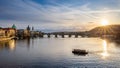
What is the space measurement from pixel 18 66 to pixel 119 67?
1375 inches

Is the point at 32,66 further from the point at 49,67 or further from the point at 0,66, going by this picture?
the point at 0,66

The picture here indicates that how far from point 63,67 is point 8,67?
18.6m

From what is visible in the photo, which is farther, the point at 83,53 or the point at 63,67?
the point at 83,53

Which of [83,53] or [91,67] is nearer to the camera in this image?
[91,67]

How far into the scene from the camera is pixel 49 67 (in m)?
76.3

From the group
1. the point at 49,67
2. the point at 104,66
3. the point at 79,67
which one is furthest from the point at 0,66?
the point at 104,66

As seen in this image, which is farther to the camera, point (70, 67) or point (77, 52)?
point (77, 52)

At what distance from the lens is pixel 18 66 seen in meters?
76.5

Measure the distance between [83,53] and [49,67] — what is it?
140 ft

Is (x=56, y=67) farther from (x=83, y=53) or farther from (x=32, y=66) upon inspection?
(x=83, y=53)

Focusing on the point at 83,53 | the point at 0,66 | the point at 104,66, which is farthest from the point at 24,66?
the point at 83,53

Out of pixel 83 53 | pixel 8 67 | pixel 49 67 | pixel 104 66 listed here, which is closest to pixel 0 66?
pixel 8 67

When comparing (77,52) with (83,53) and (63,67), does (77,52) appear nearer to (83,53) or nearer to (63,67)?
(83,53)

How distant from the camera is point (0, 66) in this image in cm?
7481
